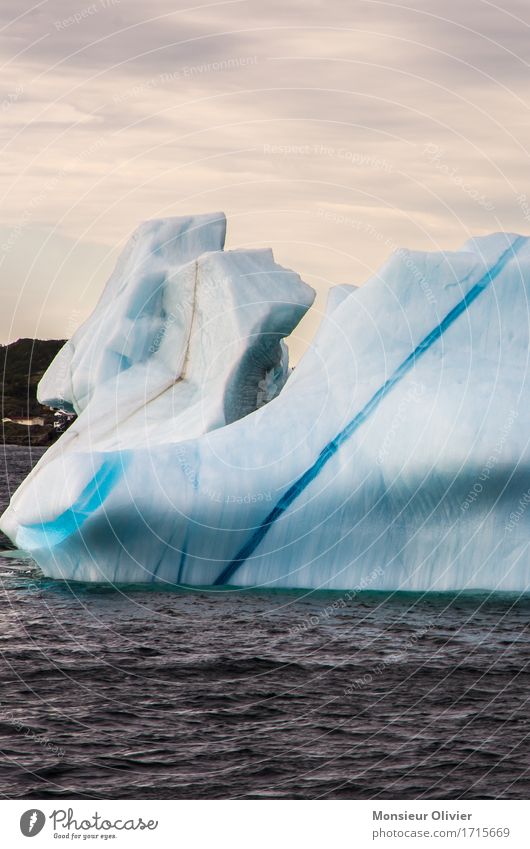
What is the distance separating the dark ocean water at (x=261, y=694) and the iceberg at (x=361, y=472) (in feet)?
1.81

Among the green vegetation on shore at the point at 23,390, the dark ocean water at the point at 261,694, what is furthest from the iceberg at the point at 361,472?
the green vegetation on shore at the point at 23,390

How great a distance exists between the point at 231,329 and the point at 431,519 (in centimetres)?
564

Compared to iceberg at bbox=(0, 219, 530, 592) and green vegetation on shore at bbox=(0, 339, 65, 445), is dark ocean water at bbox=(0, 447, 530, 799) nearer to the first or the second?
iceberg at bbox=(0, 219, 530, 592)

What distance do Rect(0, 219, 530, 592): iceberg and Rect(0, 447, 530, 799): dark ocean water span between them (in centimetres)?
55

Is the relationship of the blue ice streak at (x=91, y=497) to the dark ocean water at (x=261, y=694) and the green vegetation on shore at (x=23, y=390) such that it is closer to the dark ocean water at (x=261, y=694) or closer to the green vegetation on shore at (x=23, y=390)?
the dark ocean water at (x=261, y=694)

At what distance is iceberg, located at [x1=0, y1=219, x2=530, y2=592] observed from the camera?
22.3 meters

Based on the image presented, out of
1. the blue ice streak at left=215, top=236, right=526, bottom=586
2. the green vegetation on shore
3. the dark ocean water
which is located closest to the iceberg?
the blue ice streak at left=215, top=236, right=526, bottom=586

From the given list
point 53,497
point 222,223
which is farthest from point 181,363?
point 53,497

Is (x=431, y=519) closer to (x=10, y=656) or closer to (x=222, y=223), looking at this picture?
(x=10, y=656)

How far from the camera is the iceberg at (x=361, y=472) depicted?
2234 centimetres

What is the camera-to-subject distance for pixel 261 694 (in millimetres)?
17812

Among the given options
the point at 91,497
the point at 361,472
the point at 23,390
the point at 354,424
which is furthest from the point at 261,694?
the point at 23,390

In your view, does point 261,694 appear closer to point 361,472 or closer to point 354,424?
point 361,472

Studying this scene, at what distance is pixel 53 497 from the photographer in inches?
905
